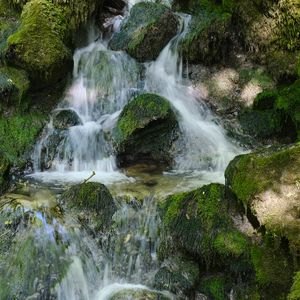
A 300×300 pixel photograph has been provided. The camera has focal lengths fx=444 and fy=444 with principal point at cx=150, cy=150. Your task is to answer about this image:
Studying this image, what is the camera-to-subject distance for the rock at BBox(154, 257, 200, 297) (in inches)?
199

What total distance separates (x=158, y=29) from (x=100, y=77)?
1.77 m

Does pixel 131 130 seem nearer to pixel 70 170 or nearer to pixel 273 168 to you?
pixel 70 170

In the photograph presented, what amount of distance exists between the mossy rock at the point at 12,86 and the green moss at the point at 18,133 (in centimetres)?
27

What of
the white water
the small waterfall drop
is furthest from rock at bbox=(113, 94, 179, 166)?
the small waterfall drop

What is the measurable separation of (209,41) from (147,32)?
1.41m

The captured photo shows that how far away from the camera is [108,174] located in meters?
7.59

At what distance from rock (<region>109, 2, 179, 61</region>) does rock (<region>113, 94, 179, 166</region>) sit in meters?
2.06

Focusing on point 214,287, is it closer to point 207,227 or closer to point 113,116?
point 207,227

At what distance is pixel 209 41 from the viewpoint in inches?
375

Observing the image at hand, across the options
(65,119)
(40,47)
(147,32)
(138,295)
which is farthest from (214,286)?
(147,32)

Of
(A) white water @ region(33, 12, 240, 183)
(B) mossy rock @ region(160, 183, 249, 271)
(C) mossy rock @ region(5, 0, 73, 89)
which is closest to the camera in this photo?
(B) mossy rock @ region(160, 183, 249, 271)

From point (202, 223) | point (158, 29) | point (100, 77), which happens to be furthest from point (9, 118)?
point (202, 223)

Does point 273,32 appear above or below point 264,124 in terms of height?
above

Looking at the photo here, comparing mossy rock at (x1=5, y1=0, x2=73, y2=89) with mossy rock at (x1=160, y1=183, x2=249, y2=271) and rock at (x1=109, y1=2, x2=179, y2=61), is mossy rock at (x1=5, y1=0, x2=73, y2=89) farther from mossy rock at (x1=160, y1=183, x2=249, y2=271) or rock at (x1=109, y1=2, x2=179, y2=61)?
mossy rock at (x1=160, y1=183, x2=249, y2=271)
